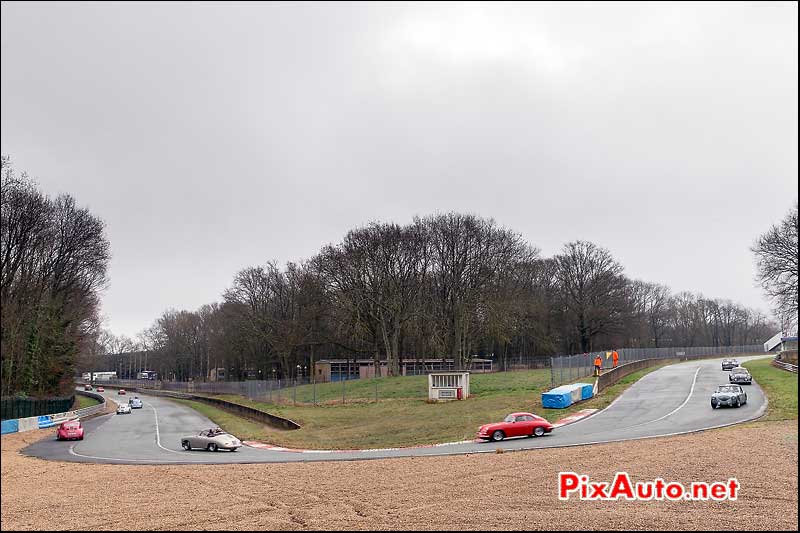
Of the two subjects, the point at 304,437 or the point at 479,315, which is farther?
the point at 479,315

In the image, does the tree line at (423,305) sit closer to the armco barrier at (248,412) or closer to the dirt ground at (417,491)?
the armco barrier at (248,412)

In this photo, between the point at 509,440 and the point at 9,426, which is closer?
the point at 9,426

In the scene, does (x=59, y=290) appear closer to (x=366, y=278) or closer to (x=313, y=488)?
(x=313, y=488)

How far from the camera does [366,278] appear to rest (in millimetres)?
90250

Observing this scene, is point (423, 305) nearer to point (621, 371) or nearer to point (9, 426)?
point (621, 371)

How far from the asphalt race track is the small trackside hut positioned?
13.6 meters

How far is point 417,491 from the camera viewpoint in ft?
60.2

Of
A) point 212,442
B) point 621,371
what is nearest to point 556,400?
point 212,442

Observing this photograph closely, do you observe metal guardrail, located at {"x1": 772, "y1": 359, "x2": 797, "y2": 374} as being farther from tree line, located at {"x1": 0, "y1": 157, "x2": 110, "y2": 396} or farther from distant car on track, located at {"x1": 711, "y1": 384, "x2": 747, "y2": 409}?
tree line, located at {"x1": 0, "y1": 157, "x2": 110, "y2": 396}

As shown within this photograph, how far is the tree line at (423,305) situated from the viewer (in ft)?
287

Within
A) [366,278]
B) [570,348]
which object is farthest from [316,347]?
[570,348]

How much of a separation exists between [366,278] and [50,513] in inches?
3030

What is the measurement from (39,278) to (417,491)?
11575 millimetres

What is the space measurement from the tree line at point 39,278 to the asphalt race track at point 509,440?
8.89 meters
